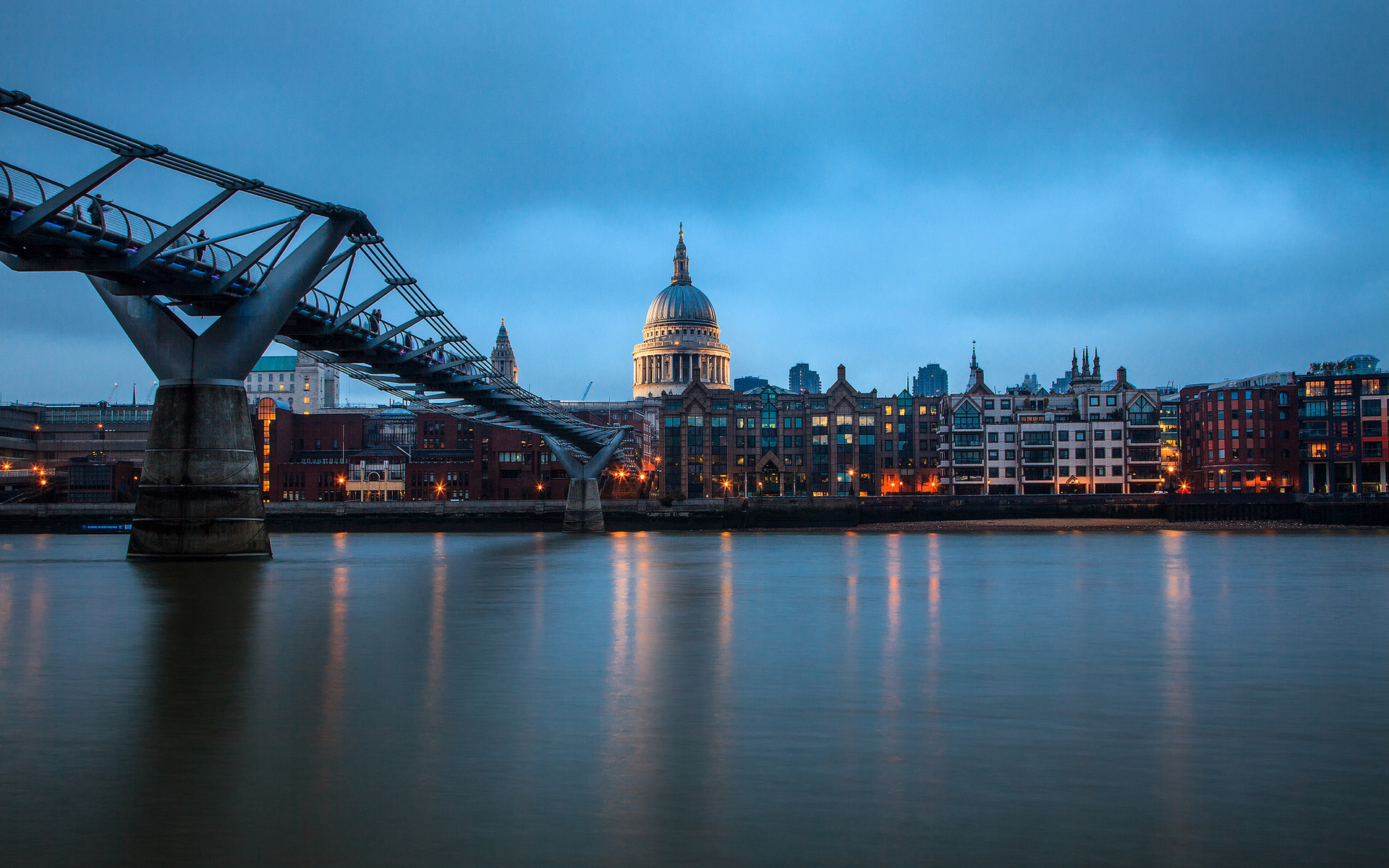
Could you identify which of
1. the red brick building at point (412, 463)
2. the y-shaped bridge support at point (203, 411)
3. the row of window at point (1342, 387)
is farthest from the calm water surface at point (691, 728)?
the red brick building at point (412, 463)

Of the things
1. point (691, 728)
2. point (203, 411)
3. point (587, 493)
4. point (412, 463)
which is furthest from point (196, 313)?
point (412, 463)

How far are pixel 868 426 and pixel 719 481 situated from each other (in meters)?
18.8

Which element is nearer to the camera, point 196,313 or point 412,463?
point 196,313

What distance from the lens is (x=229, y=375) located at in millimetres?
40281

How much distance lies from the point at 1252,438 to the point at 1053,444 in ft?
63.3

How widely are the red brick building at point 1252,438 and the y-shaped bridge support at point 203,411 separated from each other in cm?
9830

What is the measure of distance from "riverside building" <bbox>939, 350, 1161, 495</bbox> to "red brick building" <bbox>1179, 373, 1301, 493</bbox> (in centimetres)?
568

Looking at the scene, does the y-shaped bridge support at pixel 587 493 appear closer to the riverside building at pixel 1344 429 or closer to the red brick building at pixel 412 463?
the red brick building at pixel 412 463

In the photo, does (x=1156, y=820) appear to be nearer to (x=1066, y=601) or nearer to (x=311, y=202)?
(x=1066, y=601)

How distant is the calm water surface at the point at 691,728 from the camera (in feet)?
35.2

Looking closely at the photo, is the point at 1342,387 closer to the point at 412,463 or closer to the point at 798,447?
the point at 798,447

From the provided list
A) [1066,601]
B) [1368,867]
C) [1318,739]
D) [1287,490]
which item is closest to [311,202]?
[1066,601]

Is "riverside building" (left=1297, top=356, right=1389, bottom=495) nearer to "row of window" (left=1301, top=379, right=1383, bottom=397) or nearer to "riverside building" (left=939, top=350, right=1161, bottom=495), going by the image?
"row of window" (left=1301, top=379, right=1383, bottom=397)

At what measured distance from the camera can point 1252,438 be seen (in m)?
115
